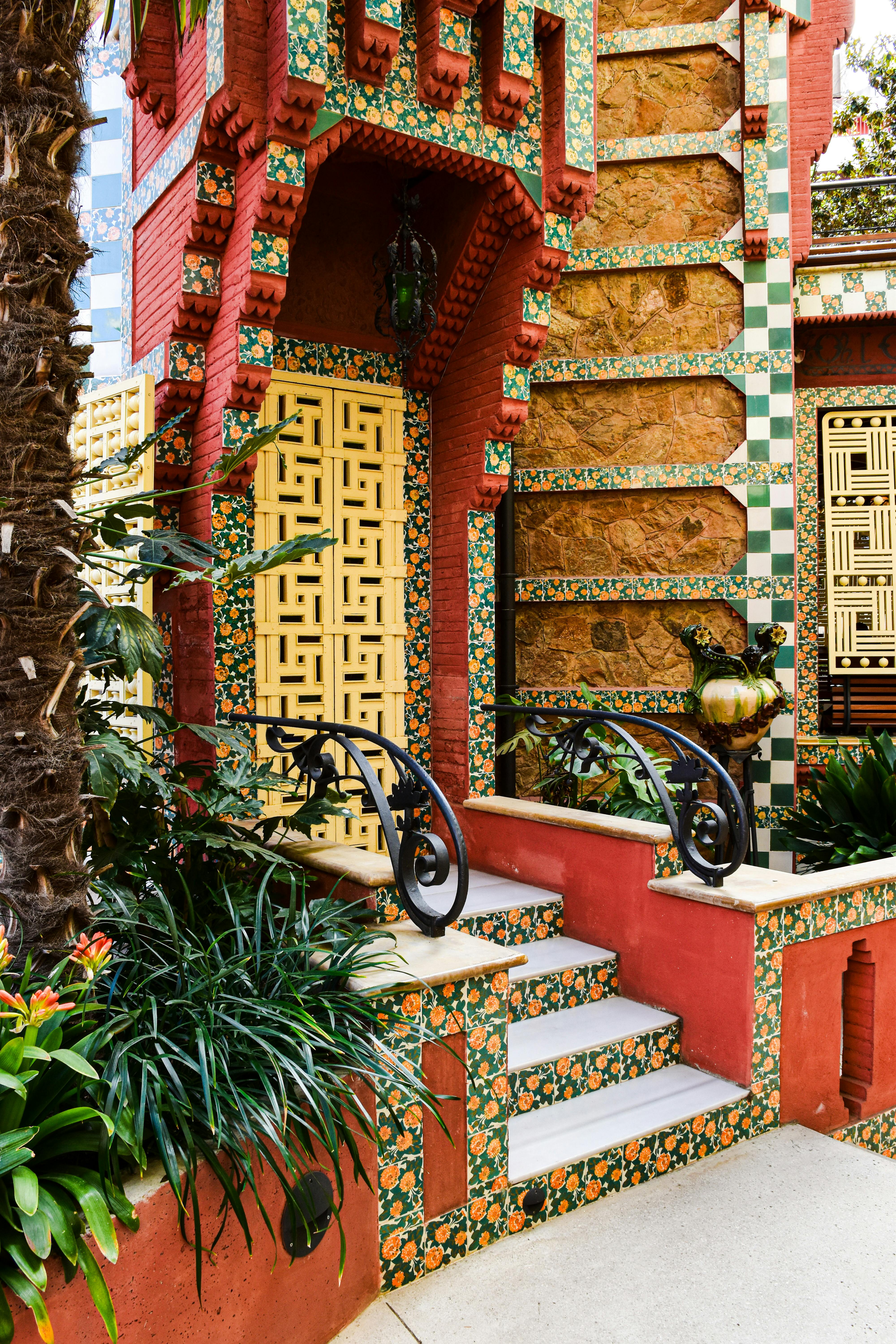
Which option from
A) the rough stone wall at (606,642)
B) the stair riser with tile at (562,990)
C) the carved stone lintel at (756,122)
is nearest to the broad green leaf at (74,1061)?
the stair riser with tile at (562,990)

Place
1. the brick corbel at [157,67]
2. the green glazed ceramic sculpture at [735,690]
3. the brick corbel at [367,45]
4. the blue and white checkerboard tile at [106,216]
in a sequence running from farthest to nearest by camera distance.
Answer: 1. the blue and white checkerboard tile at [106,216]
2. the green glazed ceramic sculpture at [735,690]
3. the brick corbel at [157,67]
4. the brick corbel at [367,45]

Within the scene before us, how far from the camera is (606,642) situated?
279 inches

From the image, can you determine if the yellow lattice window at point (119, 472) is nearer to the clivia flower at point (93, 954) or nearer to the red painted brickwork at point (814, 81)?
the clivia flower at point (93, 954)

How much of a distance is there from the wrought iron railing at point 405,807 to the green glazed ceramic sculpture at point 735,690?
2.66 meters

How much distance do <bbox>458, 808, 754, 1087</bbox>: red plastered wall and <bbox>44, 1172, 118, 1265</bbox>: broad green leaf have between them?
8.54 ft

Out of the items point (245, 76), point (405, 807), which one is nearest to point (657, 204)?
point (245, 76)

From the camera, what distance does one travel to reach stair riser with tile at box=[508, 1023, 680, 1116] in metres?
3.60

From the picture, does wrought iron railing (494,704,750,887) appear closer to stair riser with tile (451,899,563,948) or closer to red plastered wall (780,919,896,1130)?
red plastered wall (780,919,896,1130)

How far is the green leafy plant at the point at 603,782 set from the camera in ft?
17.1

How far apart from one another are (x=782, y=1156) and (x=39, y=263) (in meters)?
3.94

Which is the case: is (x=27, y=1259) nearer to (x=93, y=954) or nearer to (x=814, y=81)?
(x=93, y=954)

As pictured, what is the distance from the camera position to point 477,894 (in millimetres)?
4820

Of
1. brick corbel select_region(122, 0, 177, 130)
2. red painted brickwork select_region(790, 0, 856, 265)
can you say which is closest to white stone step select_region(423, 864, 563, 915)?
brick corbel select_region(122, 0, 177, 130)

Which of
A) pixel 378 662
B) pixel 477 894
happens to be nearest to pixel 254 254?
pixel 378 662
